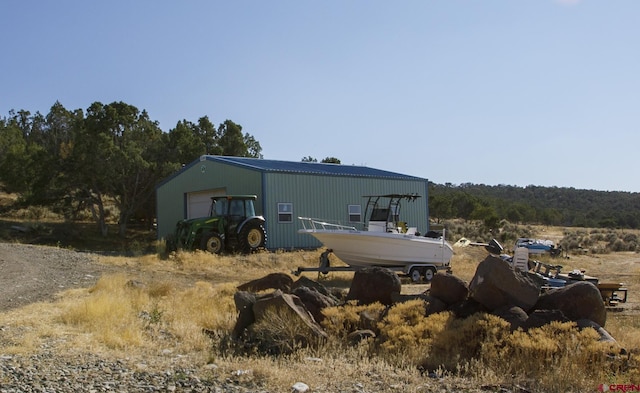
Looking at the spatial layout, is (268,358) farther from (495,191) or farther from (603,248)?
(495,191)

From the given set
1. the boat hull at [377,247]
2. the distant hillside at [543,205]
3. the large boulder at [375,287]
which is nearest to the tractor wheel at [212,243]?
the boat hull at [377,247]

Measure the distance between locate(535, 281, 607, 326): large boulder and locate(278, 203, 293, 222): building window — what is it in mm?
16691

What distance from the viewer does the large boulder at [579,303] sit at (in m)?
9.05

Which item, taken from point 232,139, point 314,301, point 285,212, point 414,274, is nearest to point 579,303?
point 314,301

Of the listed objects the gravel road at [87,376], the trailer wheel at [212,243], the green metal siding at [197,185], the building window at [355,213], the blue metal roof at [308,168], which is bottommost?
the gravel road at [87,376]

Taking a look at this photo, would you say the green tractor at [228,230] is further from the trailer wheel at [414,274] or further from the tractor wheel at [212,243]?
the trailer wheel at [414,274]

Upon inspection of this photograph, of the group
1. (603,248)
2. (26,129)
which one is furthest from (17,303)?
(26,129)

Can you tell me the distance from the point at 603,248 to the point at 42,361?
35003 mm

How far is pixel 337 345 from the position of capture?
29.6 ft

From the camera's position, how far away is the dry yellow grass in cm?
733

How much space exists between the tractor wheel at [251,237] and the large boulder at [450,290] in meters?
13.3

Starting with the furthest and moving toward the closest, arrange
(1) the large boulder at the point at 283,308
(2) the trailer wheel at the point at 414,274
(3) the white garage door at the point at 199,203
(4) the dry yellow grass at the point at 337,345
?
(3) the white garage door at the point at 199,203, (2) the trailer wheel at the point at 414,274, (1) the large boulder at the point at 283,308, (4) the dry yellow grass at the point at 337,345

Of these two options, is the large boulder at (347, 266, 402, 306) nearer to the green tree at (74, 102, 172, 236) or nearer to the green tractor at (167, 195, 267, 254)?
the green tractor at (167, 195, 267, 254)

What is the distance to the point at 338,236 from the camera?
55.9 feet
